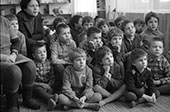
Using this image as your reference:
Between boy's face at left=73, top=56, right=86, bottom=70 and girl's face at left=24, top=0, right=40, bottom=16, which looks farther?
girl's face at left=24, top=0, right=40, bottom=16

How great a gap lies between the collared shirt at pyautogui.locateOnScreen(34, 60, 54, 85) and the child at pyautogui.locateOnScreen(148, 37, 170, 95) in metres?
0.95

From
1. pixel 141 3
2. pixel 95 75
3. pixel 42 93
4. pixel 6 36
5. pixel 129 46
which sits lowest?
pixel 42 93

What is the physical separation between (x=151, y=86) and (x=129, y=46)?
682mm

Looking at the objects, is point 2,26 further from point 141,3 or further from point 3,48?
point 141,3

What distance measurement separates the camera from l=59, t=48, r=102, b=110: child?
1.75 meters

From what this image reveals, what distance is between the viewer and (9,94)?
5.13 feet

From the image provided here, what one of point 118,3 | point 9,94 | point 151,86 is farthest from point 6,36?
point 118,3

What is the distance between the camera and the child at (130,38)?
7.94ft

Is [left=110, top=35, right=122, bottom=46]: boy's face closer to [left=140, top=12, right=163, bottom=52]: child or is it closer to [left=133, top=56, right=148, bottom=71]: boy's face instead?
[left=133, top=56, right=148, bottom=71]: boy's face

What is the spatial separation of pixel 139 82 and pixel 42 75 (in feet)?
2.88

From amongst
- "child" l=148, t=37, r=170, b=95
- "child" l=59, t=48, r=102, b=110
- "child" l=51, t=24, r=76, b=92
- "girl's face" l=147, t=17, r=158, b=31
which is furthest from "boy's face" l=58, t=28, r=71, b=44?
"girl's face" l=147, t=17, r=158, b=31

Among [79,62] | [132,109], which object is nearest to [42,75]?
[79,62]

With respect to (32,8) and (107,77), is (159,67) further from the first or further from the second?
(32,8)

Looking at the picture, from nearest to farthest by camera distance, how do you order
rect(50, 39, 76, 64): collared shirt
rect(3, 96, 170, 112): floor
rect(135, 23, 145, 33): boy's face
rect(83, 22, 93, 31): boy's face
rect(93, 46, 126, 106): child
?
rect(3, 96, 170, 112): floor < rect(93, 46, 126, 106): child < rect(50, 39, 76, 64): collared shirt < rect(83, 22, 93, 31): boy's face < rect(135, 23, 145, 33): boy's face
